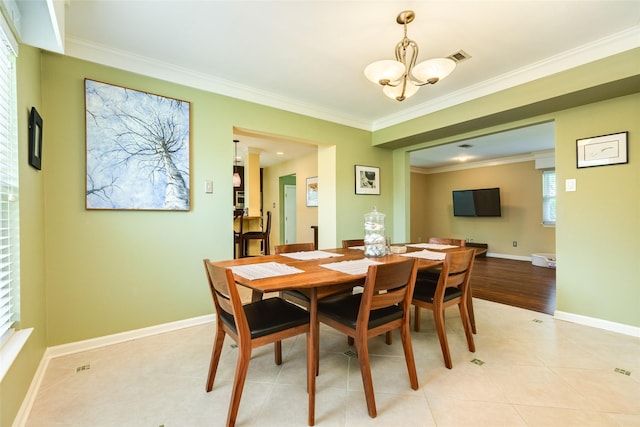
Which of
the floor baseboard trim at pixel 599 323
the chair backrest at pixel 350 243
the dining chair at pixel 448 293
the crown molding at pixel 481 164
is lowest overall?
the floor baseboard trim at pixel 599 323

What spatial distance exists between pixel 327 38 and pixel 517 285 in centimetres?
416

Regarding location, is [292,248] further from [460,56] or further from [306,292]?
[460,56]

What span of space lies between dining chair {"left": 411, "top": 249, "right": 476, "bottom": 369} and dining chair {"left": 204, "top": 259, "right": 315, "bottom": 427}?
93 cm

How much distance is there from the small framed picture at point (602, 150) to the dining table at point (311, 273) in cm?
173

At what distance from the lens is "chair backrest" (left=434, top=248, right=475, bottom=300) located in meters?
1.86

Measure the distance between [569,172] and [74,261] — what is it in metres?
4.37

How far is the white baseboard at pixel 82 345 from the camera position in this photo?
1460 millimetres

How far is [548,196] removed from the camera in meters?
6.03

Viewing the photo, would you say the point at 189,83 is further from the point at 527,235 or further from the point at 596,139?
the point at 527,235

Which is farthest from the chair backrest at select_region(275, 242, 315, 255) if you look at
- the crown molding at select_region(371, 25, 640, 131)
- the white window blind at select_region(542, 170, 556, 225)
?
the white window blind at select_region(542, 170, 556, 225)

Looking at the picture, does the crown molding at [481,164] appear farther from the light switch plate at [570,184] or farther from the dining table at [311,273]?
the dining table at [311,273]

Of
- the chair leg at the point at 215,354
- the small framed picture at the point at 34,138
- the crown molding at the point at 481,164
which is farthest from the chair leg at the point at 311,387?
the crown molding at the point at 481,164

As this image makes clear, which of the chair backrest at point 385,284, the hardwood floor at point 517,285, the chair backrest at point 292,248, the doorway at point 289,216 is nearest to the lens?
the chair backrest at point 385,284

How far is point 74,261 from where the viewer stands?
2.13 metres
